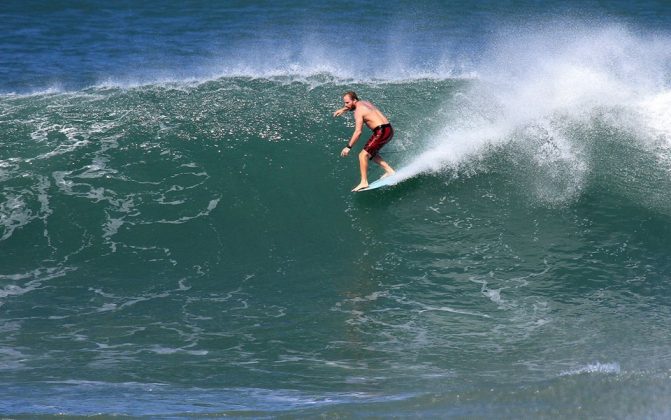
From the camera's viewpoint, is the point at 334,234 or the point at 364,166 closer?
the point at 334,234

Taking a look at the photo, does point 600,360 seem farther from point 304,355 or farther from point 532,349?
point 304,355

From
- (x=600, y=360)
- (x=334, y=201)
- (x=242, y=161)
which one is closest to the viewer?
(x=600, y=360)

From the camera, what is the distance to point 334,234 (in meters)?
12.0

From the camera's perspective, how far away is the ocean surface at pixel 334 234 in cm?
796

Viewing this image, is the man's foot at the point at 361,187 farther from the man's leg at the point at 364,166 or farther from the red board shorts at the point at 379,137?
the red board shorts at the point at 379,137

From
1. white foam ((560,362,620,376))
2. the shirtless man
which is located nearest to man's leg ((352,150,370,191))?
the shirtless man

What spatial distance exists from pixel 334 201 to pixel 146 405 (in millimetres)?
6017

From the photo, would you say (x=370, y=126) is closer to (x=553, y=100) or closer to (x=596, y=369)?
(x=553, y=100)

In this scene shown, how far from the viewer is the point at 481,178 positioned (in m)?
13.5

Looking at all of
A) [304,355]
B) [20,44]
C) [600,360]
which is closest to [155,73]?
[20,44]

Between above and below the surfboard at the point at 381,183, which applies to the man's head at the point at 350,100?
above

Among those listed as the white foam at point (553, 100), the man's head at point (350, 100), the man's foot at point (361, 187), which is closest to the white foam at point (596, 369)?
the white foam at point (553, 100)

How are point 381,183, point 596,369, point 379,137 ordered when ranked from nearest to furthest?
point 596,369, point 379,137, point 381,183

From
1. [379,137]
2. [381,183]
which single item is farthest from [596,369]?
[379,137]
